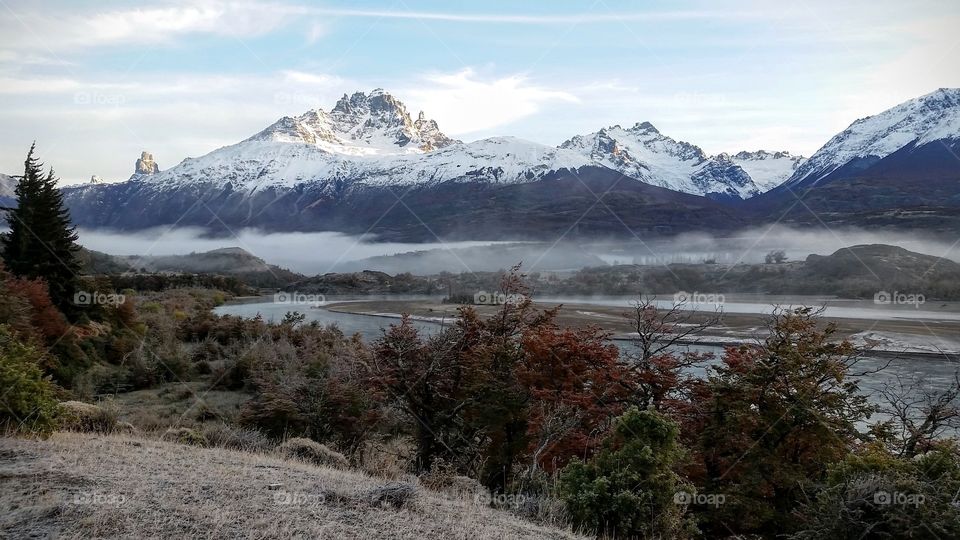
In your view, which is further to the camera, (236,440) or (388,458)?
(388,458)

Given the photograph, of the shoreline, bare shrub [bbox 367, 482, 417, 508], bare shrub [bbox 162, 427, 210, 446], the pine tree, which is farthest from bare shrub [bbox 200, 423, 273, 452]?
the pine tree

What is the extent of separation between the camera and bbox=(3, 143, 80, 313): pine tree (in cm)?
2891

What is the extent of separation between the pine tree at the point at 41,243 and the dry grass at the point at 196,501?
77.5 ft

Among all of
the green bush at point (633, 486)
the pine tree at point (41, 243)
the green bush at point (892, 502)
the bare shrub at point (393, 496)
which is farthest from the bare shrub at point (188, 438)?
the pine tree at point (41, 243)

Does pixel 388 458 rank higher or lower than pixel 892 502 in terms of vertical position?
lower

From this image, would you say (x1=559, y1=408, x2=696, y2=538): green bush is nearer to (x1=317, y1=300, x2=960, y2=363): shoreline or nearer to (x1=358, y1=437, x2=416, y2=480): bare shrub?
(x1=358, y1=437, x2=416, y2=480): bare shrub

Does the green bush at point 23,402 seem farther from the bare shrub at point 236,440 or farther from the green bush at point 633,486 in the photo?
the green bush at point 633,486

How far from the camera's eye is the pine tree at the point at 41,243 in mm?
28906

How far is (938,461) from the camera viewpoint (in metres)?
9.90

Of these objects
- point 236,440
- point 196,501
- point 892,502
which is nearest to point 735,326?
point 892,502

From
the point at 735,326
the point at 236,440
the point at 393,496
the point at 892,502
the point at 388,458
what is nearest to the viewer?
the point at 393,496

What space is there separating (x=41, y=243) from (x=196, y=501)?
2838 cm

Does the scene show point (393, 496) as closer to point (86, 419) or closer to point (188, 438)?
point (188, 438)

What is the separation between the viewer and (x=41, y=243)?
29219 mm
